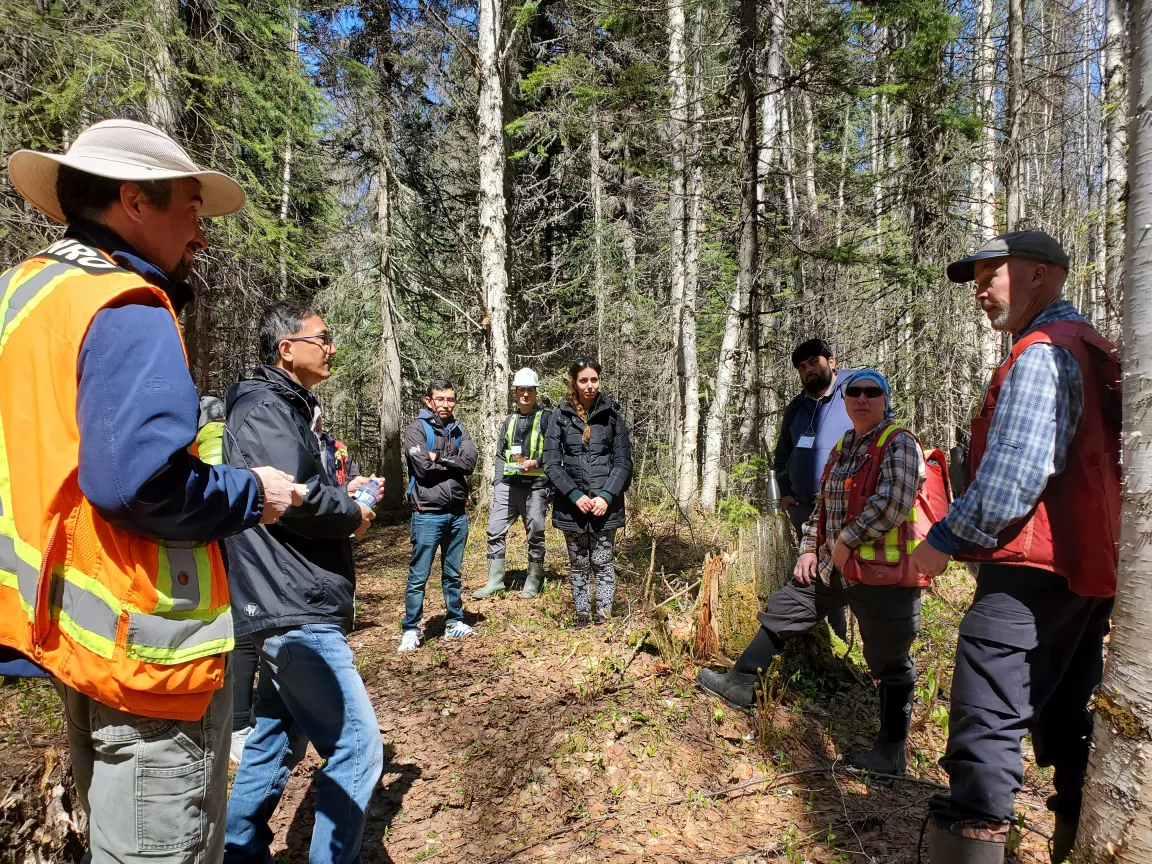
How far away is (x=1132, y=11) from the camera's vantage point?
1.70 metres

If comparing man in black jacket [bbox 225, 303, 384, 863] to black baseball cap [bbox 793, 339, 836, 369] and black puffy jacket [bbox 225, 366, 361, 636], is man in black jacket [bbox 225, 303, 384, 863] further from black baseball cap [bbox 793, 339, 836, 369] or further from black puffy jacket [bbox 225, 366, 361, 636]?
black baseball cap [bbox 793, 339, 836, 369]

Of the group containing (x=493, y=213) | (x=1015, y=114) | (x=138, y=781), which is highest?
(x=1015, y=114)

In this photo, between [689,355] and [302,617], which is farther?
[689,355]

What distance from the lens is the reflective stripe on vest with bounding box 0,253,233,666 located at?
134cm

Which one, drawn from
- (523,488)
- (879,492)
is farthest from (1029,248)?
(523,488)

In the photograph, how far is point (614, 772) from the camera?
3.41 meters

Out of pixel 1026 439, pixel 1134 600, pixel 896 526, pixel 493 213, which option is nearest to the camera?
pixel 1134 600

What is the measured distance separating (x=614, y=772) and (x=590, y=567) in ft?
7.55

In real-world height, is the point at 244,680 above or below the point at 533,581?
above

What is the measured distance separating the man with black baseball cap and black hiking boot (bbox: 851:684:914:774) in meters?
1.18

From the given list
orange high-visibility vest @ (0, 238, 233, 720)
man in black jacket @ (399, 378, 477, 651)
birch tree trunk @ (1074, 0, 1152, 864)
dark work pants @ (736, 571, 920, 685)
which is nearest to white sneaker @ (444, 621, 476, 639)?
man in black jacket @ (399, 378, 477, 651)

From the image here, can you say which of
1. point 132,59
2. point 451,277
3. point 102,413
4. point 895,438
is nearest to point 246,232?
point 132,59

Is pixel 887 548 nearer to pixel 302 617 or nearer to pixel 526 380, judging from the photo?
pixel 302 617

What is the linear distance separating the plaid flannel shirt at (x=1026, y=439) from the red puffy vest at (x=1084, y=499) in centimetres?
5
